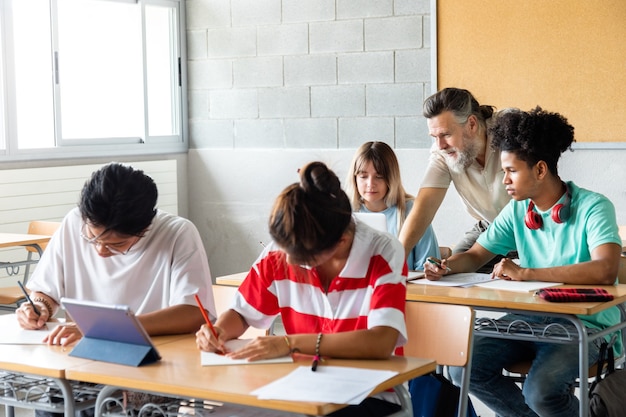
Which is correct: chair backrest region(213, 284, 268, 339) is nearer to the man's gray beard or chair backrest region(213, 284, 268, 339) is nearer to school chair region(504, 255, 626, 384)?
school chair region(504, 255, 626, 384)

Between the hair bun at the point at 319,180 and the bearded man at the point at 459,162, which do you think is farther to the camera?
the bearded man at the point at 459,162

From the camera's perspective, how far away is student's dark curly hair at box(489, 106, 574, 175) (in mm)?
3074

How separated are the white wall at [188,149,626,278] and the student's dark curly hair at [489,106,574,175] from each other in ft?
8.75

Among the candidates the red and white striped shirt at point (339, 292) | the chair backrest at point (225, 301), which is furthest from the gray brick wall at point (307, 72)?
the red and white striped shirt at point (339, 292)

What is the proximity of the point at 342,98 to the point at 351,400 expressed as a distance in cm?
451

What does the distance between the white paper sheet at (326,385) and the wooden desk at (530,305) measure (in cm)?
99

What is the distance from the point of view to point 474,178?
12.3ft

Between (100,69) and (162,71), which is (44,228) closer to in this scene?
(100,69)

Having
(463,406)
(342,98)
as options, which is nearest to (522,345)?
(463,406)

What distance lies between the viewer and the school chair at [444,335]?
2469 millimetres

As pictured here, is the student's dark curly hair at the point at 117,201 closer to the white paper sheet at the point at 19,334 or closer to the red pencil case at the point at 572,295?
the white paper sheet at the point at 19,334

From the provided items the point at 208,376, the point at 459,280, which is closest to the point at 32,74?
the point at 459,280

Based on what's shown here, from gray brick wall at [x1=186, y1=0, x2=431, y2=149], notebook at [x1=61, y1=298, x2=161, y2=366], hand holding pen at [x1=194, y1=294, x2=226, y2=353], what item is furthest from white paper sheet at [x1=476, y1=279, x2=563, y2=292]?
gray brick wall at [x1=186, y1=0, x2=431, y2=149]

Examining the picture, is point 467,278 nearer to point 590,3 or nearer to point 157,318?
point 157,318
